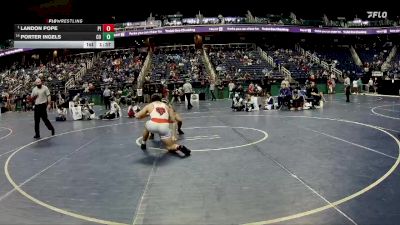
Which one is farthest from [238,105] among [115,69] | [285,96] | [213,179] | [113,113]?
[115,69]

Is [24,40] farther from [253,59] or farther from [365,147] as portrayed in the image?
[253,59]

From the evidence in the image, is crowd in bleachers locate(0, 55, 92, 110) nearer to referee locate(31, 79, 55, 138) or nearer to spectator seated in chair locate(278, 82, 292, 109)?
referee locate(31, 79, 55, 138)

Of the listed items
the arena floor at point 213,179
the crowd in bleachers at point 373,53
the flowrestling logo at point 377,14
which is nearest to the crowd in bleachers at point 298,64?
the crowd in bleachers at point 373,53

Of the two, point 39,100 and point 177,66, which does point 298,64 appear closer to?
point 177,66

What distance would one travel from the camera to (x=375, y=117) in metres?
14.5

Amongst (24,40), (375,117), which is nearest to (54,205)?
(375,117)

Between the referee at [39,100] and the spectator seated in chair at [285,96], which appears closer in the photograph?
the referee at [39,100]

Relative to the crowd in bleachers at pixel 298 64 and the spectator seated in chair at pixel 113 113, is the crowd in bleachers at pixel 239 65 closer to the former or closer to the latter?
the crowd in bleachers at pixel 298 64

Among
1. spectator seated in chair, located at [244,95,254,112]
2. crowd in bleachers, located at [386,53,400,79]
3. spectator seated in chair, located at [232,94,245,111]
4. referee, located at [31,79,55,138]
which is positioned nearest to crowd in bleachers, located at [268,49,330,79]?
crowd in bleachers, located at [386,53,400,79]

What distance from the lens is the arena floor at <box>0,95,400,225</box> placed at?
5055 millimetres
